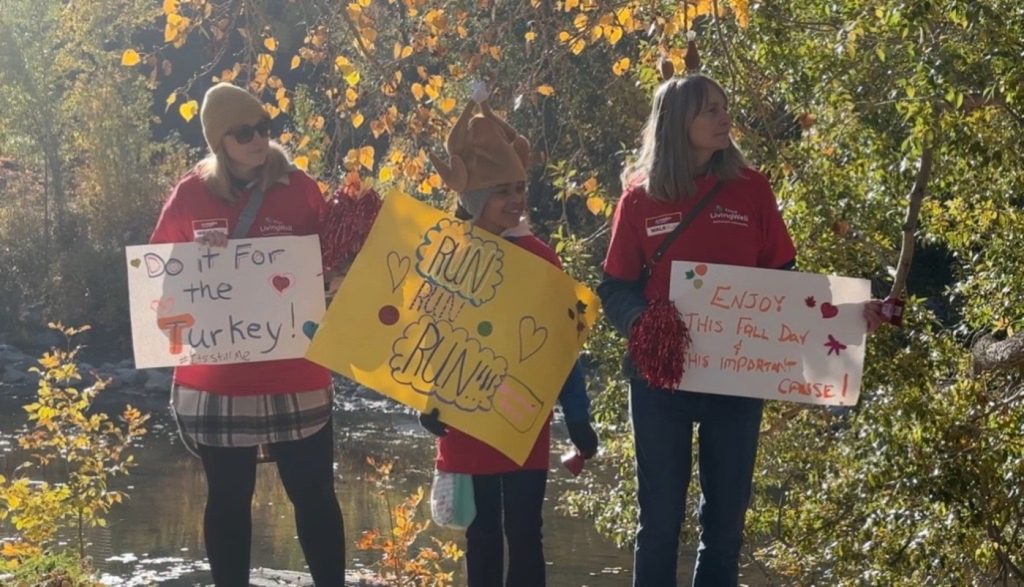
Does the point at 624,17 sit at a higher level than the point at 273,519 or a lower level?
higher

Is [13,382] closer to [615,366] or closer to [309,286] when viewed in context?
[615,366]

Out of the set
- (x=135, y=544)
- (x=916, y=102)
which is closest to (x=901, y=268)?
(x=916, y=102)

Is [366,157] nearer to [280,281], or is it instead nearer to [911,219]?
[280,281]

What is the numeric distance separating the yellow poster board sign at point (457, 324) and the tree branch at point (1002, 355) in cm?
227

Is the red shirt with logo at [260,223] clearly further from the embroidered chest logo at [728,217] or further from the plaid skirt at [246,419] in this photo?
the embroidered chest logo at [728,217]

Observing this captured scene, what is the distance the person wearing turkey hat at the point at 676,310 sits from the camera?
3965 mm

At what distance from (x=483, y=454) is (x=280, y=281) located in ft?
2.69

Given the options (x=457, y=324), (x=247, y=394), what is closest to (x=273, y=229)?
(x=247, y=394)

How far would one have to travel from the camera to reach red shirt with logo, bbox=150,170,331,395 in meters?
4.39

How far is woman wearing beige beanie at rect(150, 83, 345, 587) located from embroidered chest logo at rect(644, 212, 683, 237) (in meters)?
1.03

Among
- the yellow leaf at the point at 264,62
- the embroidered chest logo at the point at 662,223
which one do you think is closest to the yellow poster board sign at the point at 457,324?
the embroidered chest logo at the point at 662,223

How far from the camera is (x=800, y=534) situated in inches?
274

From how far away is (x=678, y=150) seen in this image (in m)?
3.97

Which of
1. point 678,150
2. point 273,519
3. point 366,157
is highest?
point 366,157
